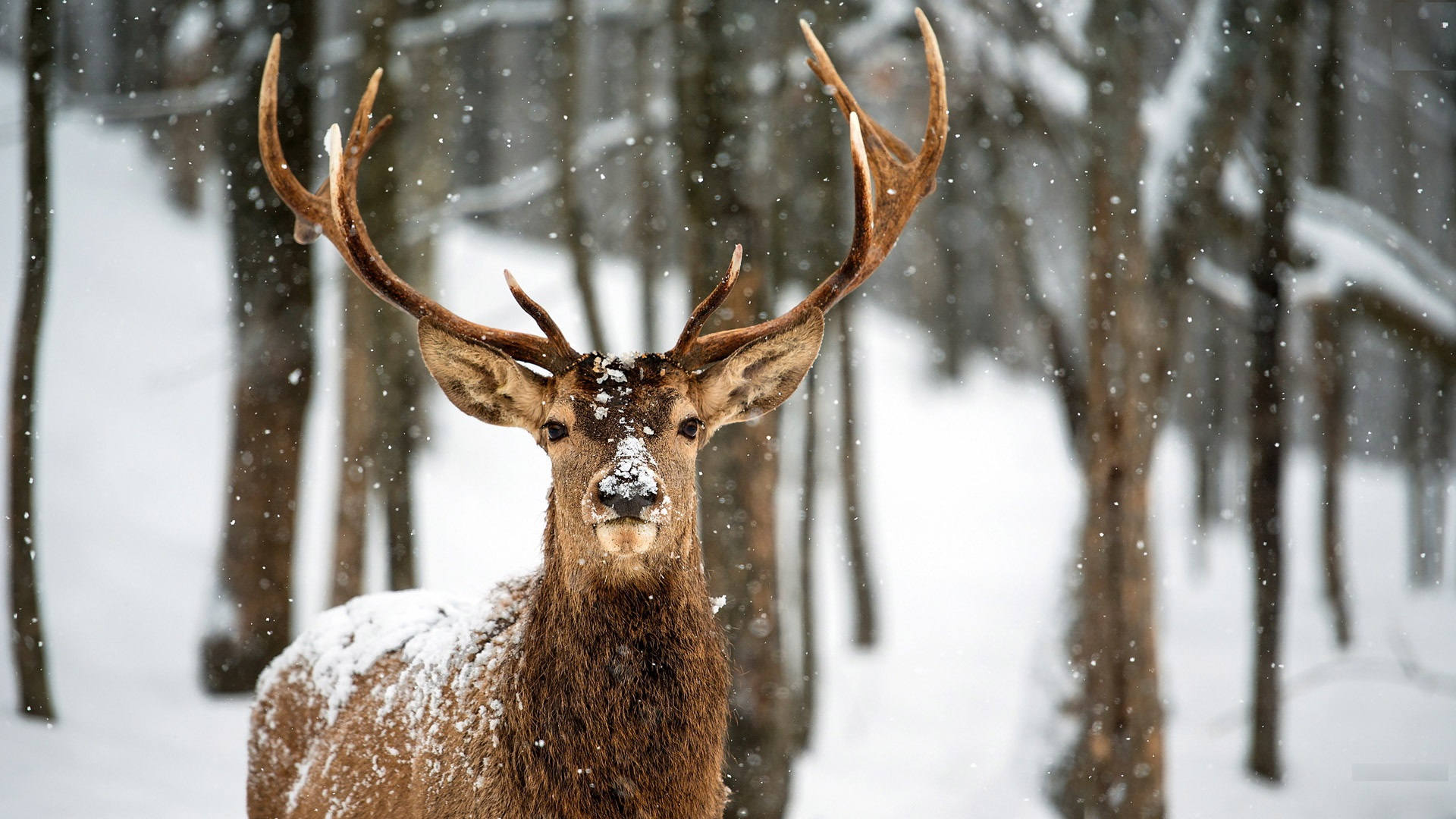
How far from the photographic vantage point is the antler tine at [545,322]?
4168 millimetres

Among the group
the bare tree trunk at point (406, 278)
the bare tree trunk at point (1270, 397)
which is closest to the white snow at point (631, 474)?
the bare tree trunk at point (406, 278)

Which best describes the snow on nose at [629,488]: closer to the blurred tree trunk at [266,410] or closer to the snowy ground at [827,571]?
the snowy ground at [827,571]

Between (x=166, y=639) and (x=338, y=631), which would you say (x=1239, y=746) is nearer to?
(x=338, y=631)

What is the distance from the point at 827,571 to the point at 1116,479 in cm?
1295

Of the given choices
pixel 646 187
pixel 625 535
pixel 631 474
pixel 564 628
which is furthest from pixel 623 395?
pixel 646 187

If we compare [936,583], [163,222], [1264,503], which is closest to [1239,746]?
[1264,503]

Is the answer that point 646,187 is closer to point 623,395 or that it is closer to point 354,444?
point 354,444

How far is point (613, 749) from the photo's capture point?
371 cm

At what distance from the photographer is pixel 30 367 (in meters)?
8.16

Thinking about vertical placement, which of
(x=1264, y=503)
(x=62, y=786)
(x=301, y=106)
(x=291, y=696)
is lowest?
(x=62, y=786)

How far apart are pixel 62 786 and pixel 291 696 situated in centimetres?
303

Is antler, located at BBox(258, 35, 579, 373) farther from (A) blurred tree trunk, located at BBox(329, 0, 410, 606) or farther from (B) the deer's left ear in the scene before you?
(A) blurred tree trunk, located at BBox(329, 0, 410, 606)

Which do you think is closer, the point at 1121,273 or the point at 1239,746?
the point at 1121,273

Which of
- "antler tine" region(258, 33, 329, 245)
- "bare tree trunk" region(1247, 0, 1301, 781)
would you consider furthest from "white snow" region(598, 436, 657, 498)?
"bare tree trunk" region(1247, 0, 1301, 781)
